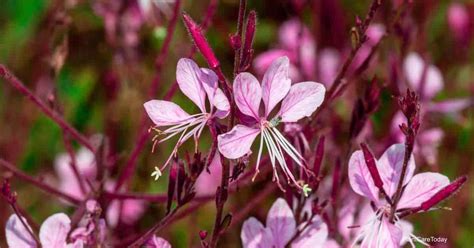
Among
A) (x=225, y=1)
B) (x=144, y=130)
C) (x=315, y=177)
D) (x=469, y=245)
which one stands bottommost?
(x=469, y=245)

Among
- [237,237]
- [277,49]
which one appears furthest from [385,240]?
[277,49]

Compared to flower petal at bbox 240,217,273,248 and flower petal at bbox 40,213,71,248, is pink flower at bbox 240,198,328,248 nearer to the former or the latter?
flower petal at bbox 240,217,273,248

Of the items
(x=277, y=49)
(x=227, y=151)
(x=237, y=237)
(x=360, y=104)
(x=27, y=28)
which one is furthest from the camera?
(x=27, y=28)

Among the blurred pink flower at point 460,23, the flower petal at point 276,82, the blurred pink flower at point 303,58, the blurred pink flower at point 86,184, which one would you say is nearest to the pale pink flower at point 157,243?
the flower petal at point 276,82

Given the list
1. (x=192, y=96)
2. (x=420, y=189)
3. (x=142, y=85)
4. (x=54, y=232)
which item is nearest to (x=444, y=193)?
(x=420, y=189)

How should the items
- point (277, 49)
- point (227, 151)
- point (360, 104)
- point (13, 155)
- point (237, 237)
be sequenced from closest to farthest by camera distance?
point (227, 151) → point (360, 104) → point (237, 237) → point (13, 155) → point (277, 49)

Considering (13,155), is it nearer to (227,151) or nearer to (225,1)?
(225,1)

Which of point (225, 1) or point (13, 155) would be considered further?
point (225, 1)

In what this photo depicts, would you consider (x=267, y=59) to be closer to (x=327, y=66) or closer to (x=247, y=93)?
(x=327, y=66)
